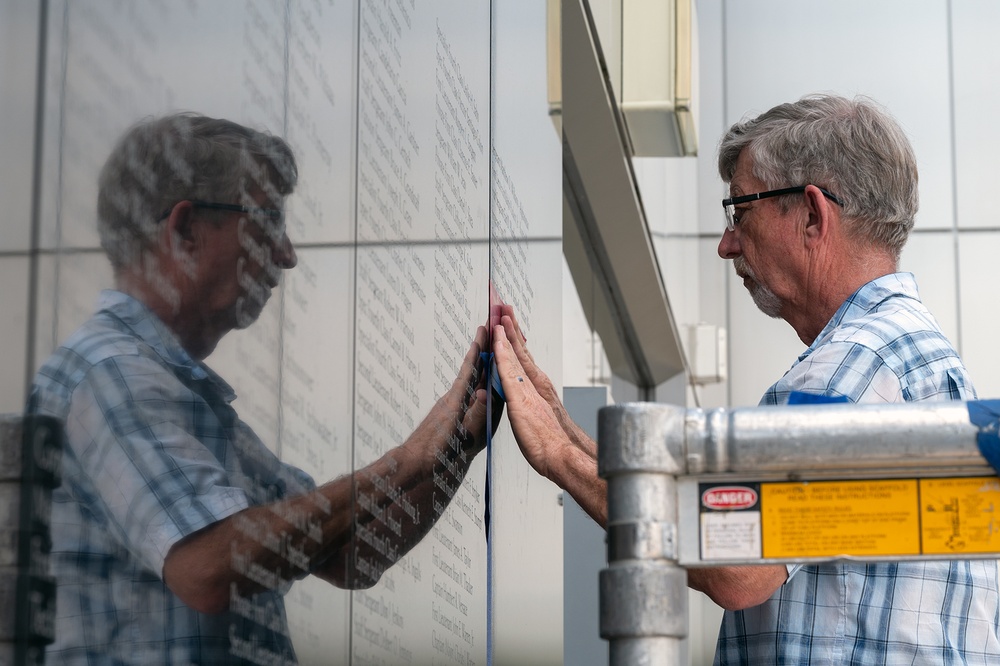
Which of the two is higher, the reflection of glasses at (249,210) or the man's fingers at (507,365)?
the reflection of glasses at (249,210)

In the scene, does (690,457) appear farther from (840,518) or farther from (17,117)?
(17,117)

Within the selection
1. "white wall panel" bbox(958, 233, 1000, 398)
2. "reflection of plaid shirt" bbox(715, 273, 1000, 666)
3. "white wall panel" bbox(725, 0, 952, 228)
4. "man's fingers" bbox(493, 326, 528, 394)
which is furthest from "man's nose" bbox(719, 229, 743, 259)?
"white wall panel" bbox(725, 0, 952, 228)

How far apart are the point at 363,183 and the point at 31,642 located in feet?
2.07

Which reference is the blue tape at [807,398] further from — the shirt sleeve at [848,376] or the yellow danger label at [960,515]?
the yellow danger label at [960,515]

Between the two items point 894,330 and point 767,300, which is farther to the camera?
point 767,300

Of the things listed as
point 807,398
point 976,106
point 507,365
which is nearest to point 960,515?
point 807,398

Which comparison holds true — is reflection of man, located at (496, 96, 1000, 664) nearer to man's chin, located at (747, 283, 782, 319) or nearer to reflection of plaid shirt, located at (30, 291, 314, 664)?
man's chin, located at (747, 283, 782, 319)

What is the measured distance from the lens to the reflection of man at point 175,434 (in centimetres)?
67

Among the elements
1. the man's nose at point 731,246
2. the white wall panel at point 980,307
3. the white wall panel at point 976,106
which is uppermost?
the white wall panel at point 976,106

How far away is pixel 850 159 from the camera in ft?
7.95

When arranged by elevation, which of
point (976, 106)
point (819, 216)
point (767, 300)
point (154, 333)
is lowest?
point (154, 333)

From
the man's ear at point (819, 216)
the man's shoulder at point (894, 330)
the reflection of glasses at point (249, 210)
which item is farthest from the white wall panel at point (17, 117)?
the man's ear at point (819, 216)

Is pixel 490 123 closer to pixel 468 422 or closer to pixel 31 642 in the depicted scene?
pixel 468 422

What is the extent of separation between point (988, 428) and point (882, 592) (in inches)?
40.9
